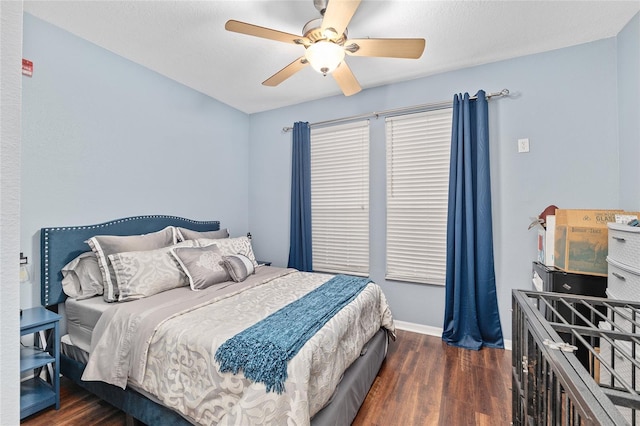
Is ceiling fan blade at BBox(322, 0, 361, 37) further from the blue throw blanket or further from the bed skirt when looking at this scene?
the bed skirt

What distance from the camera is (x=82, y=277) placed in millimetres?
2258

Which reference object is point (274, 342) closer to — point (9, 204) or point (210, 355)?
point (210, 355)

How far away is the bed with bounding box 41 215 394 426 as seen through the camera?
52.9 inches

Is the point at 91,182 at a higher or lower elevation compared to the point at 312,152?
lower

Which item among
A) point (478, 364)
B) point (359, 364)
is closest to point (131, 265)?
point (359, 364)

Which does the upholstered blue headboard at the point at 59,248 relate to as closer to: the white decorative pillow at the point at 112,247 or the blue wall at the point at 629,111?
the white decorative pillow at the point at 112,247

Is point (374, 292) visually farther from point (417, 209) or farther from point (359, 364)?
point (417, 209)

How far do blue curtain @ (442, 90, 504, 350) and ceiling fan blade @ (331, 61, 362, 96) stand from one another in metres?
1.12

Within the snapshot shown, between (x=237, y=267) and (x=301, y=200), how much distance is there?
4.56 feet

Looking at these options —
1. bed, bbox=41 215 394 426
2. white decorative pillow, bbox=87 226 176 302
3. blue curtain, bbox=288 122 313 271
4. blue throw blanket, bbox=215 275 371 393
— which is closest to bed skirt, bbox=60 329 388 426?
bed, bbox=41 215 394 426

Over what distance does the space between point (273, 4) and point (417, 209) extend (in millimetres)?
2295

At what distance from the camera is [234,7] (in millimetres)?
2045

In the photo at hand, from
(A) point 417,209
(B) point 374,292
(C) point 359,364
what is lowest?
(C) point 359,364

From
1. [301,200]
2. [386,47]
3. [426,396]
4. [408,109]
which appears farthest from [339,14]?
[426,396]
